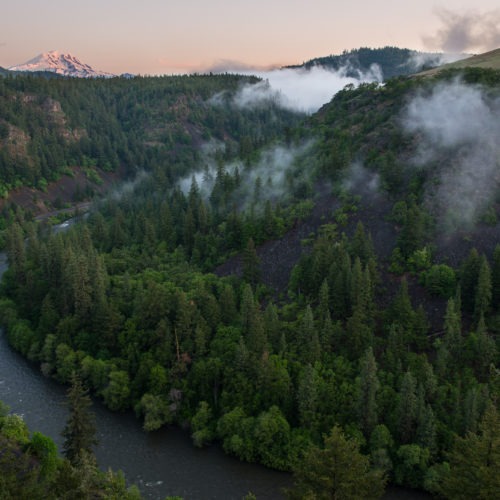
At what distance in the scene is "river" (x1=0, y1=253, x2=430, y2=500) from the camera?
57312 mm

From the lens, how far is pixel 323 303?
3049 inches

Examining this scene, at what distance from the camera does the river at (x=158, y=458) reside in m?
57.3

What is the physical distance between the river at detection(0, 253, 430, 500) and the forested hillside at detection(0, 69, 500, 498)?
68.8 inches

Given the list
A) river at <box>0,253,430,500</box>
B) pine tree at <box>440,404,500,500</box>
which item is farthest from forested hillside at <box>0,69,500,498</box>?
river at <box>0,253,430,500</box>

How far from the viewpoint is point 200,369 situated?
7112 cm

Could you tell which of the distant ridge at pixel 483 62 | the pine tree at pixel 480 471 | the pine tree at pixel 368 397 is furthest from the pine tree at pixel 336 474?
the distant ridge at pixel 483 62

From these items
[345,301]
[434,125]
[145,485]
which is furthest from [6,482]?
[434,125]

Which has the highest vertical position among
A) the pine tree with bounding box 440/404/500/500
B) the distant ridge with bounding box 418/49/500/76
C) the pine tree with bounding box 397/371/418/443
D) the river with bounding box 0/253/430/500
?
the distant ridge with bounding box 418/49/500/76

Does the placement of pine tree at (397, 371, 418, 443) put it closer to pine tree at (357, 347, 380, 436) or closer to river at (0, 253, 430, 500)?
pine tree at (357, 347, 380, 436)

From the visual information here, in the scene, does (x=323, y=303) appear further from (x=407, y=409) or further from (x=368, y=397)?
(x=407, y=409)

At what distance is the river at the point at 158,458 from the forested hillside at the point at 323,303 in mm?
1748

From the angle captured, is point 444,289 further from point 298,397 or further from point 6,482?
point 6,482

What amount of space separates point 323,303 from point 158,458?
32492mm

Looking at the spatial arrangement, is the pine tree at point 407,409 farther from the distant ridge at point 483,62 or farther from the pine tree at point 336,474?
the distant ridge at point 483,62
